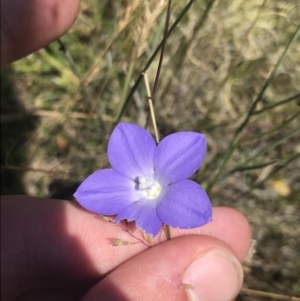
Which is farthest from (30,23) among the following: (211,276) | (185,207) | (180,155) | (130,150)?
(211,276)

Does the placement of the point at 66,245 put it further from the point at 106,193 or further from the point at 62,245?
the point at 106,193

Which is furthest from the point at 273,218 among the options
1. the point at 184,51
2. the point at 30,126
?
the point at 30,126

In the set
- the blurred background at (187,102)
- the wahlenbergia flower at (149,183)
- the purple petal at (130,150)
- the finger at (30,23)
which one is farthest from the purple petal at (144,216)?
the blurred background at (187,102)

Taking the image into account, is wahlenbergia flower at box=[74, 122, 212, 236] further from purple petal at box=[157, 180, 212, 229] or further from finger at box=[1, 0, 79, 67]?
finger at box=[1, 0, 79, 67]

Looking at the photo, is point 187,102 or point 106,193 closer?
point 106,193

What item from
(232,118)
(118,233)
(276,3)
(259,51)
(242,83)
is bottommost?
(118,233)

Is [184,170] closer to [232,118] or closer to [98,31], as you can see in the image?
[232,118]

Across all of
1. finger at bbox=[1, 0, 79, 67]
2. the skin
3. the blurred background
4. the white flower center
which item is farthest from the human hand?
finger at bbox=[1, 0, 79, 67]
